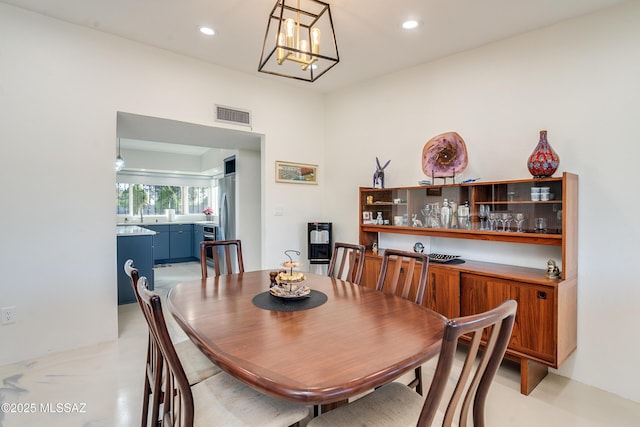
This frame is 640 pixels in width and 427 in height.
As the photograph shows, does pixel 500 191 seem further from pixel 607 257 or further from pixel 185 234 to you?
pixel 185 234

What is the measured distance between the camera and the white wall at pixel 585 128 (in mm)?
2236

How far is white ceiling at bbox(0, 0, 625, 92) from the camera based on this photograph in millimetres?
2389

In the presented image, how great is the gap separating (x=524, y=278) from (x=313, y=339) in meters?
1.77

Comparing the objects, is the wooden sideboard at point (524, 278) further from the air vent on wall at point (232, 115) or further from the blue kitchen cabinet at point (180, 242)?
the blue kitchen cabinet at point (180, 242)

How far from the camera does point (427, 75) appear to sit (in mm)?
3354

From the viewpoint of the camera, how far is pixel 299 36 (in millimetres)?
2439

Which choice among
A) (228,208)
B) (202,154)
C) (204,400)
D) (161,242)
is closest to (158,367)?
(204,400)

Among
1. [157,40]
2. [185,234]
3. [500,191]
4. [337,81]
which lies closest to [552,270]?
[500,191]

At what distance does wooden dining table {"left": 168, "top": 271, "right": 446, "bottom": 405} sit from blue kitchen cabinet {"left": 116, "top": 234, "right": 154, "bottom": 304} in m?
2.57

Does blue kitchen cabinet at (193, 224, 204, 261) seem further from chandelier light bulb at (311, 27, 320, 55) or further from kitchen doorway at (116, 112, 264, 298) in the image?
chandelier light bulb at (311, 27, 320, 55)

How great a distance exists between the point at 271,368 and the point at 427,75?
3.25m

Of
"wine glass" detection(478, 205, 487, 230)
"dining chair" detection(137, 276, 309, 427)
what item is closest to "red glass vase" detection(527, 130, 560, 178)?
"wine glass" detection(478, 205, 487, 230)

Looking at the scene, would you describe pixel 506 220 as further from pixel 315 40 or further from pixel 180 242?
pixel 180 242

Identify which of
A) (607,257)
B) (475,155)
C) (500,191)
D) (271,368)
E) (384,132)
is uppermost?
(384,132)
